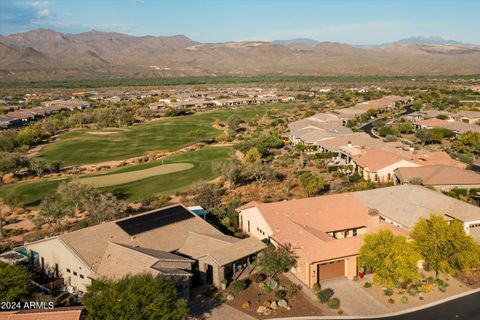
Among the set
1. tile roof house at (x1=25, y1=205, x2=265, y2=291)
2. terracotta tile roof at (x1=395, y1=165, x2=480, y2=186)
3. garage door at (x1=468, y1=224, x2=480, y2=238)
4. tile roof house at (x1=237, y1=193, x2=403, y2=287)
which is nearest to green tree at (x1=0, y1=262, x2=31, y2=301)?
tile roof house at (x1=25, y1=205, x2=265, y2=291)

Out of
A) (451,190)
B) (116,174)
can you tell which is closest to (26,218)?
(116,174)

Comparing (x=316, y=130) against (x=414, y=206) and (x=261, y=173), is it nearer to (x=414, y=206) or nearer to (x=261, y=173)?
(x=261, y=173)

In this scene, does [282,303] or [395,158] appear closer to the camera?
[282,303]

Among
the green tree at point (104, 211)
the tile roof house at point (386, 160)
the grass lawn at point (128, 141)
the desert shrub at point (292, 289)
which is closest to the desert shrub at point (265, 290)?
the desert shrub at point (292, 289)

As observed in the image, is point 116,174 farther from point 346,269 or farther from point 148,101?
point 148,101

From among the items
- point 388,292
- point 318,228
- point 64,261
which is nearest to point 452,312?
point 388,292

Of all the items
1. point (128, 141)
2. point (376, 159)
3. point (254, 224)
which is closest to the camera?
point (254, 224)

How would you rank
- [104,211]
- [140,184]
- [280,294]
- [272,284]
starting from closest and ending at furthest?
1. [280,294]
2. [272,284]
3. [104,211]
4. [140,184]
